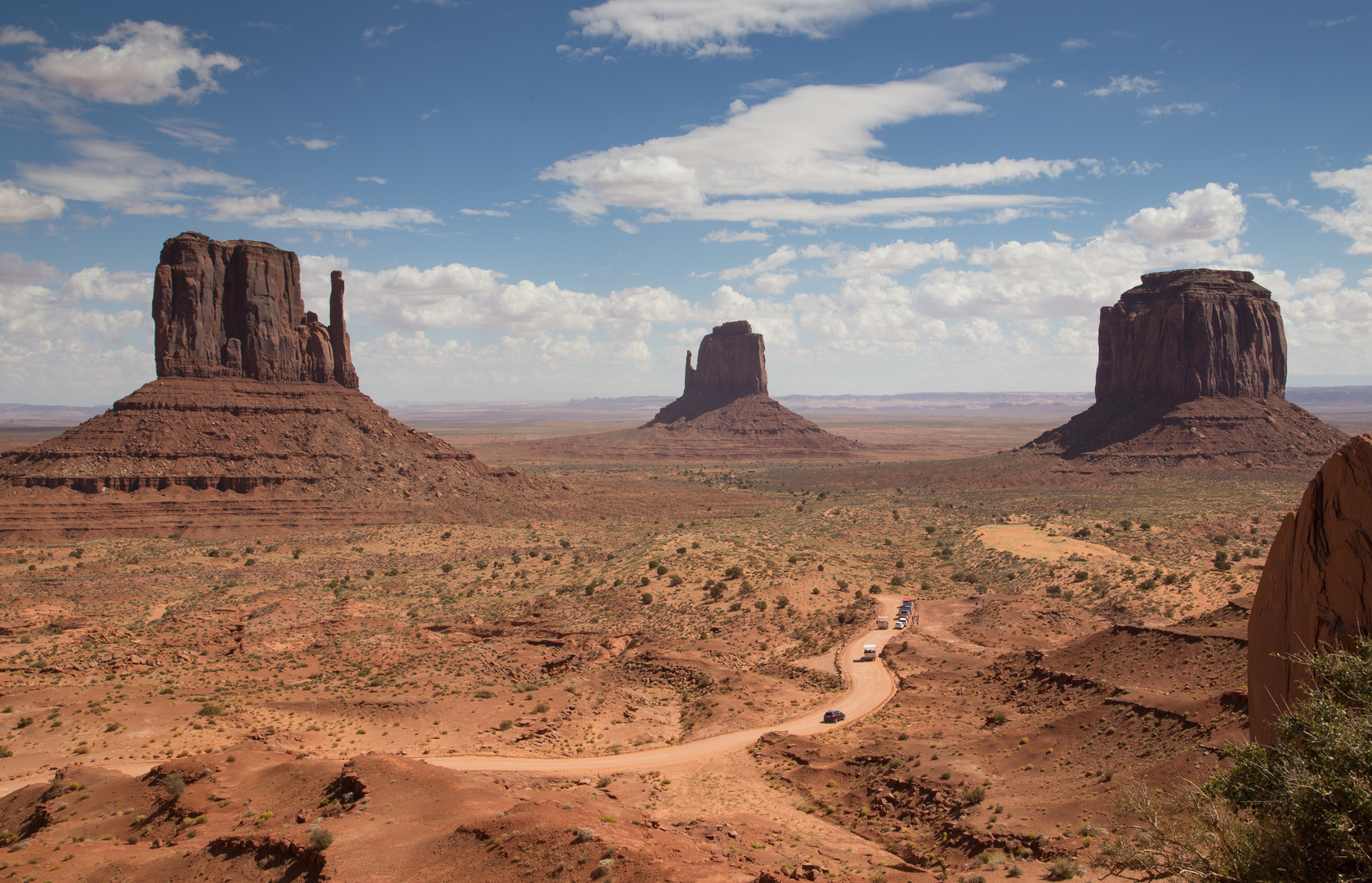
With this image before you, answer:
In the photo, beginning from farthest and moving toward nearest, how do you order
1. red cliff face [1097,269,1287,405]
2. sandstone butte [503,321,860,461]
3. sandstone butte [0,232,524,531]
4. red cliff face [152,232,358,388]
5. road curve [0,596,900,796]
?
sandstone butte [503,321,860,461] < red cliff face [1097,269,1287,405] < red cliff face [152,232,358,388] < sandstone butte [0,232,524,531] < road curve [0,596,900,796]

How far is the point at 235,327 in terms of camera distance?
7806 centimetres

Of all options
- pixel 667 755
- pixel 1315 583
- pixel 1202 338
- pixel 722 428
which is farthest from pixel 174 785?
pixel 722 428

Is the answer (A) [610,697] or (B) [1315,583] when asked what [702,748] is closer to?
(A) [610,697]

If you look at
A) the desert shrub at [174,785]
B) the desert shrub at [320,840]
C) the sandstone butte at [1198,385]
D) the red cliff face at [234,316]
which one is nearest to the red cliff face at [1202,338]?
the sandstone butte at [1198,385]

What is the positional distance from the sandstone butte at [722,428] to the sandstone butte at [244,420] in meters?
78.6

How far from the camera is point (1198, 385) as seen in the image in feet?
344

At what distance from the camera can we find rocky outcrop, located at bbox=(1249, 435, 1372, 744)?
12273 millimetres

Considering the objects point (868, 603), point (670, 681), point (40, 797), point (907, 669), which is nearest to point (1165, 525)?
point (868, 603)

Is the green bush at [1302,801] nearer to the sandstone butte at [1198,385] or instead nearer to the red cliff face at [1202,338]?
the sandstone butte at [1198,385]

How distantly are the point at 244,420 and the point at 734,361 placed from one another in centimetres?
12617

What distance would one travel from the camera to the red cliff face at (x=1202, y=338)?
340 feet

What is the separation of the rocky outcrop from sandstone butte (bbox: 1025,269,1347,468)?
91.7 meters

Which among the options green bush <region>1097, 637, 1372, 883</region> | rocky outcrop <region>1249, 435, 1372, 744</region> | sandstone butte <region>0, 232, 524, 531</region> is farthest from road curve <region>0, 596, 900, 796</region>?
sandstone butte <region>0, 232, 524, 531</region>

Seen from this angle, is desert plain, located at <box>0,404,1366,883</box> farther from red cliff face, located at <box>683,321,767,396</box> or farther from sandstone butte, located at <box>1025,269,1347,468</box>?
red cliff face, located at <box>683,321,767,396</box>
